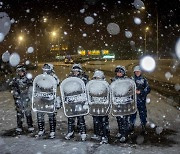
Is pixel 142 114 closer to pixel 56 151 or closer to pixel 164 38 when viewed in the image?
pixel 56 151

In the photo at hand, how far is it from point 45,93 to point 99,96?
4.67 ft

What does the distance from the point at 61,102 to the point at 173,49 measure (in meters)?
72.0

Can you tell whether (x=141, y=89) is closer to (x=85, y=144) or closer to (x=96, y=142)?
(x=96, y=142)

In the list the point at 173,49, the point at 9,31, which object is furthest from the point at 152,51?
the point at 9,31

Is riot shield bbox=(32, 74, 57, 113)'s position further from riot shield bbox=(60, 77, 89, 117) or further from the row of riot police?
riot shield bbox=(60, 77, 89, 117)

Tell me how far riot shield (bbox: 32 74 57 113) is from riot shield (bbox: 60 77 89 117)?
35 cm

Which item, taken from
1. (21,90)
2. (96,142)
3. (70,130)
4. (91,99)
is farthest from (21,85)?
(96,142)

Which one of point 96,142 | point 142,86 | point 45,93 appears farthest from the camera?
point 142,86

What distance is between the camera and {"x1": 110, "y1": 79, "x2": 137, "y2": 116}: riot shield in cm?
743

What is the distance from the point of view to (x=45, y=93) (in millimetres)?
7676

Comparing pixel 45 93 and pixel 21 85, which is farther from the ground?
pixel 21 85

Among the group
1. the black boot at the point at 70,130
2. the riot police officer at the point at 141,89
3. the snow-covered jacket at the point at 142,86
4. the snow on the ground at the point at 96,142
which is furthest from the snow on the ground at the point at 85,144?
the snow-covered jacket at the point at 142,86

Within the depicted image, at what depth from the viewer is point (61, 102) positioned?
7902 mm

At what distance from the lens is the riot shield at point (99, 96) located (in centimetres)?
735
